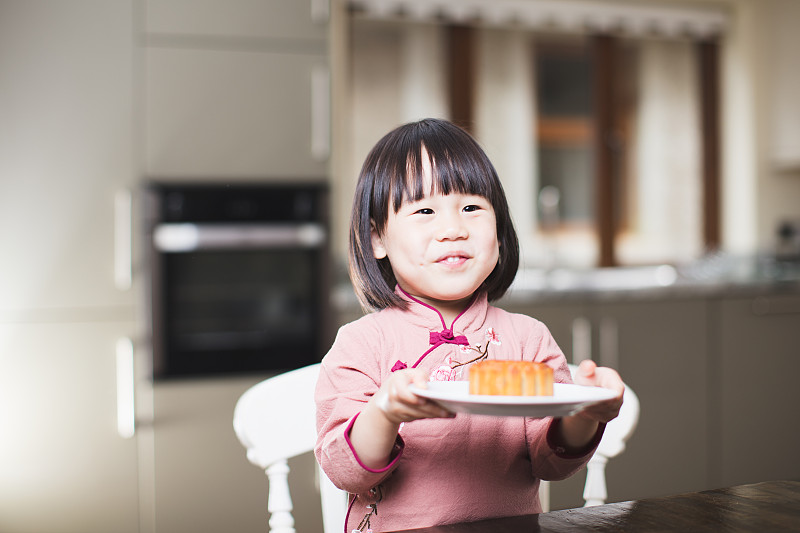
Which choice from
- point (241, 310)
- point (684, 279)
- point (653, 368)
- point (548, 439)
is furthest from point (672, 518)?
point (684, 279)

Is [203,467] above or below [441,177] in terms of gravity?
below

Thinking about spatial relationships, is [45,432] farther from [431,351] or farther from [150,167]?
[431,351]

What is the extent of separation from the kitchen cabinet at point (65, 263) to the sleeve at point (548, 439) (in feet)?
5.56

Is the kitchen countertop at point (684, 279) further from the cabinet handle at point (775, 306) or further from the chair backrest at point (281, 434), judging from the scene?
the chair backrest at point (281, 434)

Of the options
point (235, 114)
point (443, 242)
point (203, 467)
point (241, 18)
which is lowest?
point (203, 467)

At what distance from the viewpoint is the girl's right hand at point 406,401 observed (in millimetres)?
681

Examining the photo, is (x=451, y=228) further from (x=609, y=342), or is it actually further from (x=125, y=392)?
(x=609, y=342)

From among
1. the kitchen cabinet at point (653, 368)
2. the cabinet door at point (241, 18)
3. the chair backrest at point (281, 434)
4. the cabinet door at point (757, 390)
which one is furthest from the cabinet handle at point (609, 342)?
the chair backrest at point (281, 434)

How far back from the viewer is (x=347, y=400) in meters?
0.87

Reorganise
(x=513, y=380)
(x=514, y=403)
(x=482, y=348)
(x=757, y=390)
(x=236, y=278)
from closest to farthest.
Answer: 1. (x=514, y=403)
2. (x=513, y=380)
3. (x=482, y=348)
4. (x=236, y=278)
5. (x=757, y=390)

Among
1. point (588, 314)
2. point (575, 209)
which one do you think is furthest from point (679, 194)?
A: point (588, 314)

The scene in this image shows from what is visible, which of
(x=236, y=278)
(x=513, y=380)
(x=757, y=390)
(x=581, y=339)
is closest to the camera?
(x=513, y=380)

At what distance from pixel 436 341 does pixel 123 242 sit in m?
1.69

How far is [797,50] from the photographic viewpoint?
3631 millimetres
